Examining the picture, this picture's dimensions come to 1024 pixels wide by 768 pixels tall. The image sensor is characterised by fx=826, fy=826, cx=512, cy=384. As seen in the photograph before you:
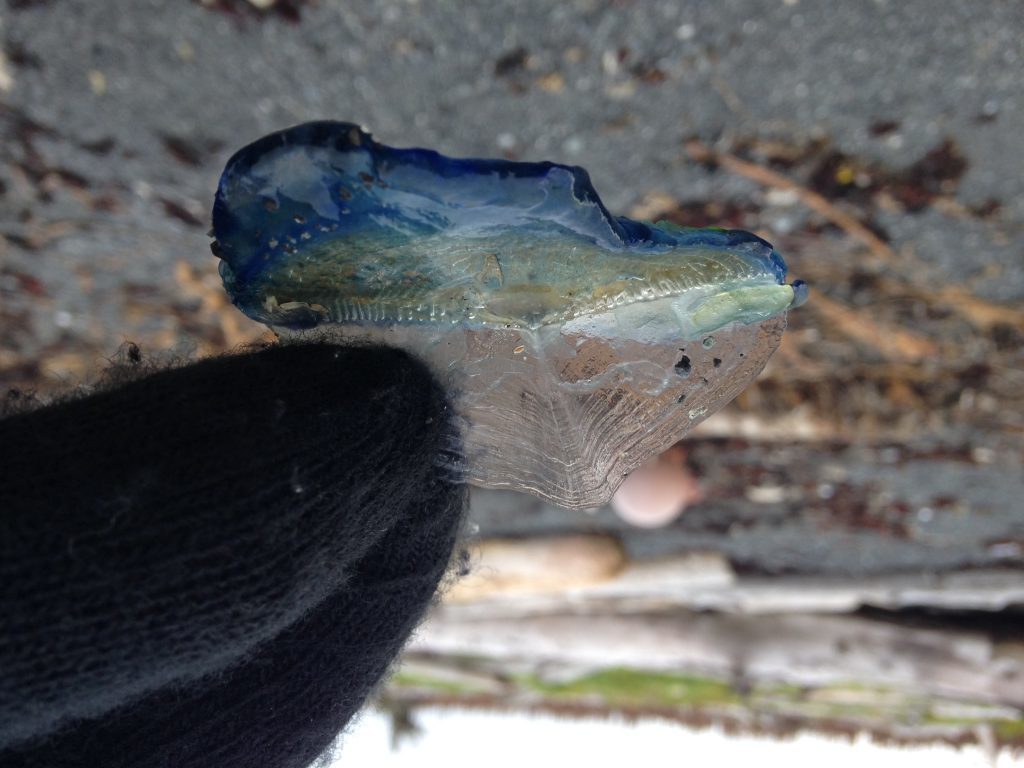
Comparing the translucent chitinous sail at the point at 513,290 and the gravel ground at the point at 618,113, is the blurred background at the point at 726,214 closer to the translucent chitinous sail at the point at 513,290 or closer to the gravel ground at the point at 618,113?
the gravel ground at the point at 618,113

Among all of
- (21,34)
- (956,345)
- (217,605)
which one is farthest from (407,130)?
(956,345)

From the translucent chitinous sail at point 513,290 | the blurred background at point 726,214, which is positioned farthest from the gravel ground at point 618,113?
the translucent chitinous sail at point 513,290

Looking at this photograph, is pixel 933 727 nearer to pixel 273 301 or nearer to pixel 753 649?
pixel 753 649

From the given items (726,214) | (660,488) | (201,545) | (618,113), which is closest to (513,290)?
(201,545)

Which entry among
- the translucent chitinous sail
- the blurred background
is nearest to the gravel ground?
the blurred background

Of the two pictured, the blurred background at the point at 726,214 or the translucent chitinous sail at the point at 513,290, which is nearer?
the translucent chitinous sail at the point at 513,290

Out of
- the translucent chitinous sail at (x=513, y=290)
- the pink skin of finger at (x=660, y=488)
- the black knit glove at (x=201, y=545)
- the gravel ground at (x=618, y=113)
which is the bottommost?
the black knit glove at (x=201, y=545)
